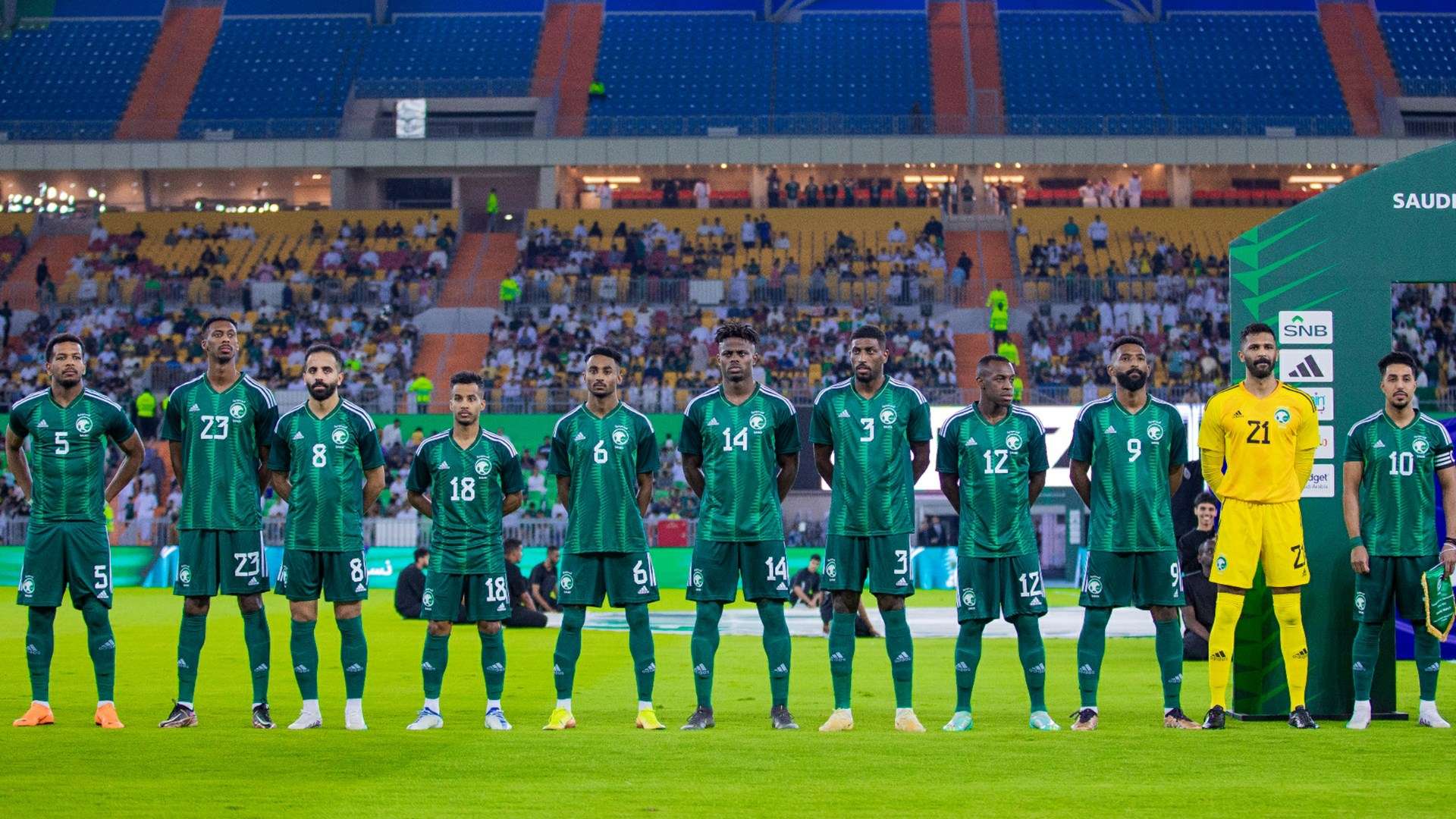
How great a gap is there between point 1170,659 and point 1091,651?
0.51m

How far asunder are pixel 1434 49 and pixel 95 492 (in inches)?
2025

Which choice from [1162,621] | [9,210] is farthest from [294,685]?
[9,210]

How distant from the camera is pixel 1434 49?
52.9 metres

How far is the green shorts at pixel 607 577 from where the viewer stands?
11.0 m

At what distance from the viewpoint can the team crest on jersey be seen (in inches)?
429

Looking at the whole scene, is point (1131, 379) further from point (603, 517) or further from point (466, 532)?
point (466, 532)

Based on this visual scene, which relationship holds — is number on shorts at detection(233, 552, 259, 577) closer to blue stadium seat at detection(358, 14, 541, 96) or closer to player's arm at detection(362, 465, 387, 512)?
player's arm at detection(362, 465, 387, 512)

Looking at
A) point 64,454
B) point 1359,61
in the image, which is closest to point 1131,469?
point 64,454

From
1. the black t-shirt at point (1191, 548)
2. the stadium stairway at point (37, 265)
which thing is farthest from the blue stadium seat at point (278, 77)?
the black t-shirt at point (1191, 548)

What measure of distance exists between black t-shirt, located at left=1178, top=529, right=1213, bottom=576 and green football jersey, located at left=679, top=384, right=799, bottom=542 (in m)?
6.41

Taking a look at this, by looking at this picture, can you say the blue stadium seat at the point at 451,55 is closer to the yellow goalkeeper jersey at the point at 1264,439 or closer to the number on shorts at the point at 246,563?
the number on shorts at the point at 246,563

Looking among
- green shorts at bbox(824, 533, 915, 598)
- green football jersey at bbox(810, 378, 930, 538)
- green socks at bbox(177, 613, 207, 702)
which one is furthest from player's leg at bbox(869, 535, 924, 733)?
green socks at bbox(177, 613, 207, 702)

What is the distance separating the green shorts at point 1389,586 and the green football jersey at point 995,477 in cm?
225

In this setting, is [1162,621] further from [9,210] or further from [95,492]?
[9,210]
